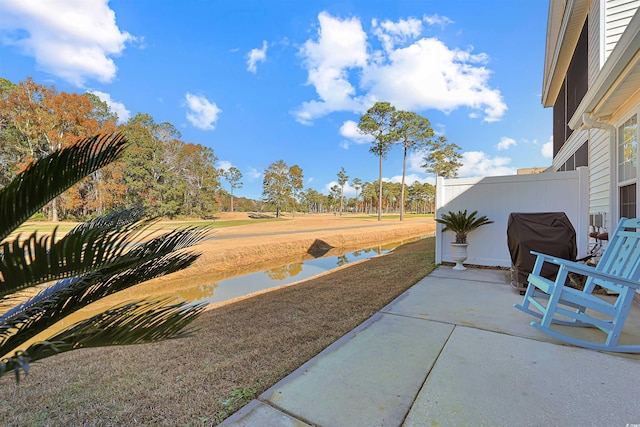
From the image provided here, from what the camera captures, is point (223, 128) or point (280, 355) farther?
point (223, 128)

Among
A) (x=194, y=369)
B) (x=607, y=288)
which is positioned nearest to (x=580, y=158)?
(x=607, y=288)

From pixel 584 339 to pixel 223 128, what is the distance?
2818 centimetres

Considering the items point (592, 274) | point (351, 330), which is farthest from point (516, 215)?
point (351, 330)

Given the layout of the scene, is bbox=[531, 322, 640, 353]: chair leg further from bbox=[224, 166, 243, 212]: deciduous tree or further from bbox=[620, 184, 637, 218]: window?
bbox=[224, 166, 243, 212]: deciduous tree

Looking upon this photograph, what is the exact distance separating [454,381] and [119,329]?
78.9 inches

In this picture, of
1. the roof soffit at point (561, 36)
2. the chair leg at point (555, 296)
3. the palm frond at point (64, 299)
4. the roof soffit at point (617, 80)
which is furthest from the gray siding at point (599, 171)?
the palm frond at point (64, 299)

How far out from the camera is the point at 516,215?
4070mm

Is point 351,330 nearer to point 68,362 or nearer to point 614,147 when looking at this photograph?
point 68,362

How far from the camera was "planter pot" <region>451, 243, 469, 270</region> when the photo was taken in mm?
5320

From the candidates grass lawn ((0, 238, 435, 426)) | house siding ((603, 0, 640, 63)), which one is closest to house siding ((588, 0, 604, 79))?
house siding ((603, 0, 640, 63))

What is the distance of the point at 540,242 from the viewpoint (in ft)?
12.2

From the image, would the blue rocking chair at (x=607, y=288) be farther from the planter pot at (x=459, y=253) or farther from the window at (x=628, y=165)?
the planter pot at (x=459, y=253)

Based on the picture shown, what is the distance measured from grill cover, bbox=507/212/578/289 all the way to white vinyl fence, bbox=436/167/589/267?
1.26 meters

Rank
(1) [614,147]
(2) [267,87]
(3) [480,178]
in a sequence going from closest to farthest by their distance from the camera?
(1) [614,147], (3) [480,178], (2) [267,87]
